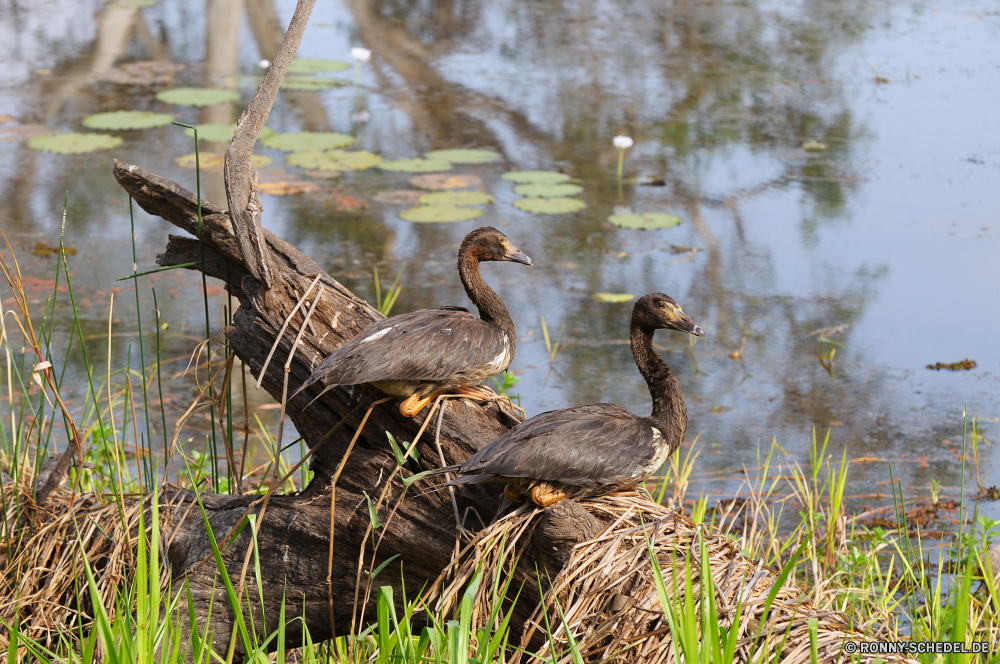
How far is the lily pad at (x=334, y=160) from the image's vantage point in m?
7.27

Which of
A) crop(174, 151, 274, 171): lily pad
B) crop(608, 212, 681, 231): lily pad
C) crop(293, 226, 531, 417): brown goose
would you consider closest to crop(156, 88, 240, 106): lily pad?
crop(174, 151, 274, 171): lily pad

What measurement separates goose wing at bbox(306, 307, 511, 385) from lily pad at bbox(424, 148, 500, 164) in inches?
189

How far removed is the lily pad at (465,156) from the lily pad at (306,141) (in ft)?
2.45

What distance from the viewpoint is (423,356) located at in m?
2.50

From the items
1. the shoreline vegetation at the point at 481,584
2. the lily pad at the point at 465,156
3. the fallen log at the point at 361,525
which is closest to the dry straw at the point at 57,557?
the shoreline vegetation at the point at 481,584

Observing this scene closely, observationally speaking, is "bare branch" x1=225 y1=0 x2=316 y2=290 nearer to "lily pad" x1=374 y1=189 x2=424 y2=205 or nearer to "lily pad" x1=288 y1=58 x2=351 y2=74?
"lily pad" x1=374 y1=189 x2=424 y2=205

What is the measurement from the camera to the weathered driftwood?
2.58 metres

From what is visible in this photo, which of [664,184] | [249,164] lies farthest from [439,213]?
[249,164]

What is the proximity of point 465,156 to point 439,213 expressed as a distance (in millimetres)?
1163

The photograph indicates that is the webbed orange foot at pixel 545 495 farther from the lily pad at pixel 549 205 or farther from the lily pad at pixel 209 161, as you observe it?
the lily pad at pixel 209 161

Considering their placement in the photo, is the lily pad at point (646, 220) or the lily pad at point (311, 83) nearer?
the lily pad at point (646, 220)

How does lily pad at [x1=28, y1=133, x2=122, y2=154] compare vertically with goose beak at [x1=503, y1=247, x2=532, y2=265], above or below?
below

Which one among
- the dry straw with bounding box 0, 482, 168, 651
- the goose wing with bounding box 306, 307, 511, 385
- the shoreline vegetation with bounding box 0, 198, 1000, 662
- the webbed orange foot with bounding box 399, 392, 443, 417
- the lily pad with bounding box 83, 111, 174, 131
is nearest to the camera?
the shoreline vegetation with bounding box 0, 198, 1000, 662

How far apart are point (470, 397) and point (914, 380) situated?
309 centimetres
